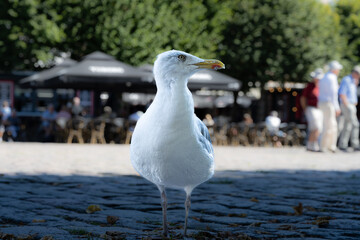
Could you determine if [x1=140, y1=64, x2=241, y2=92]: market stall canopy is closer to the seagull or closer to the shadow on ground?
the shadow on ground

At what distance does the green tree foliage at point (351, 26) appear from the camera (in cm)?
3859

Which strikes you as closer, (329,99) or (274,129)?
(329,99)

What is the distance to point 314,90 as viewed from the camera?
14.0m

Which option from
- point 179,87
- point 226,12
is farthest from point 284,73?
point 179,87

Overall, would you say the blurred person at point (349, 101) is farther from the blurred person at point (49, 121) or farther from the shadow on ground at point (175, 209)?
the blurred person at point (49, 121)

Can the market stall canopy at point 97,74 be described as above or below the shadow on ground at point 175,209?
below

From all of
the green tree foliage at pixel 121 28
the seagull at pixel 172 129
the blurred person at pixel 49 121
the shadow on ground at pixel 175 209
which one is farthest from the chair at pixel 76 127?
the seagull at pixel 172 129

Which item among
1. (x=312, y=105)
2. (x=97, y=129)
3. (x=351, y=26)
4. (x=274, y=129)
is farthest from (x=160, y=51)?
(x=351, y=26)

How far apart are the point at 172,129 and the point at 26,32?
2253cm

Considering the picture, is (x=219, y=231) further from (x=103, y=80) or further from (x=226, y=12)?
(x=226, y=12)

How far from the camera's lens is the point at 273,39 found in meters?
31.1

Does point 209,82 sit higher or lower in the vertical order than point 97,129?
higher

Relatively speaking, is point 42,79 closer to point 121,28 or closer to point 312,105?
point 121,28

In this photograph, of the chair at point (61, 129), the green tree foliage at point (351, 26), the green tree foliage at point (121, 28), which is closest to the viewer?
the chair at point (61, 129)
